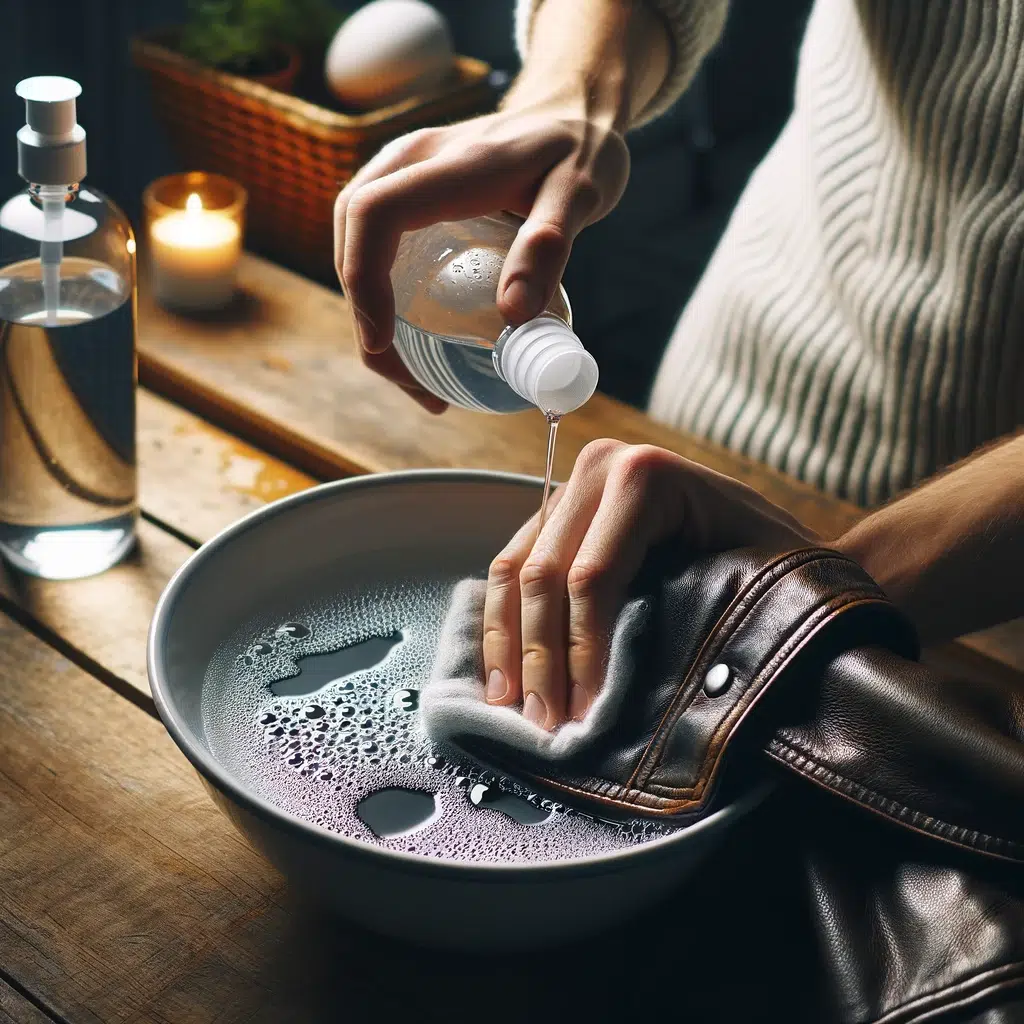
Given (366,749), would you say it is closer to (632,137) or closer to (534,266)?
(534,266)

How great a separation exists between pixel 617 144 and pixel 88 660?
44cm

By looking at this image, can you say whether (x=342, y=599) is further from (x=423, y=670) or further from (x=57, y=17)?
(x=57, y=17)

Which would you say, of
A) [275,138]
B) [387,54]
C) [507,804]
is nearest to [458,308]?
[507,804]

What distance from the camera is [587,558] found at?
0.61 m

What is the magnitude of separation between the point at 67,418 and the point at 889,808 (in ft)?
1.75

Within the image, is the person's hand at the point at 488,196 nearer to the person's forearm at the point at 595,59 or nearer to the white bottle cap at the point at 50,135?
the person's forearm at the point at 595,59

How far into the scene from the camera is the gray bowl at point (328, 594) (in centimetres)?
48

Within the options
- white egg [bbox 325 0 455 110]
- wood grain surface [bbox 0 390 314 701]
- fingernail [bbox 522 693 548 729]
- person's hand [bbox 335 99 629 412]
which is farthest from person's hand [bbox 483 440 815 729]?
white egg [bbox 325 0 455 110]

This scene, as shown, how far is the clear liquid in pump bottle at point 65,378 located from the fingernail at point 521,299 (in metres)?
0.30

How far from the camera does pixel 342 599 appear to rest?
709 millimetres

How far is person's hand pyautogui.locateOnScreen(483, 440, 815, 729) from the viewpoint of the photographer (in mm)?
602

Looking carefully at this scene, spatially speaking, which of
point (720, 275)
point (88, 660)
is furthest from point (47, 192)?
point (720, 275)

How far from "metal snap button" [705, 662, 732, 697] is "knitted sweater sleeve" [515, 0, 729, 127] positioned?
1.91 ft

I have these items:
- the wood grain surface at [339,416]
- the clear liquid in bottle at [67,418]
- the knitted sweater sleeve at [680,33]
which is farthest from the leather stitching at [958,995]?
the knitted sweater sleeve at [680,33]
